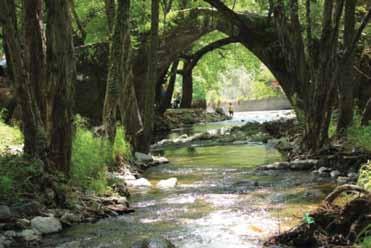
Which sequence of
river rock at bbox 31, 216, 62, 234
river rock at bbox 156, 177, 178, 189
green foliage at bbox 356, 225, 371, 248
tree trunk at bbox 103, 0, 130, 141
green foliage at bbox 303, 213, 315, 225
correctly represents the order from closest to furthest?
green foliage at bbox 356, 225, 371, 248 < green foliage at bbox 303, 213, 315, 225 < river rock at bbox 31, 216, 62, 234 < river rock at bbox 156, 177, 178, 189 < tree trunk at bbox 103, 0, 130, 141

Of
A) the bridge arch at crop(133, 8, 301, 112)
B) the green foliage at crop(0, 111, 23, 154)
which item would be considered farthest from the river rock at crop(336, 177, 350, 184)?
the bridge arch at crop(133, 8, 301, 112)

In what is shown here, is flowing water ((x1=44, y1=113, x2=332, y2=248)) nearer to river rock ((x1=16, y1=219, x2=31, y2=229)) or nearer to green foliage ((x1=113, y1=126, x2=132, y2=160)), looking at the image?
river rock ((x1=16, y1=219, x2=31, y2=229))

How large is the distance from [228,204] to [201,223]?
4.42 feet

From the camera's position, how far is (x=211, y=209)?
26.9 feet

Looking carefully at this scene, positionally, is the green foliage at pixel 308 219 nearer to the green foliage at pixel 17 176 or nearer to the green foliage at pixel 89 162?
the green foliage at pixel 17 176

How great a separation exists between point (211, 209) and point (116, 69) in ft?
14.6

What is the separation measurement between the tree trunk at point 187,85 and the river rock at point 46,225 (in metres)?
25.7

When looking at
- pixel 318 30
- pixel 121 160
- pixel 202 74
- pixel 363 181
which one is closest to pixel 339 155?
pixel 363 181

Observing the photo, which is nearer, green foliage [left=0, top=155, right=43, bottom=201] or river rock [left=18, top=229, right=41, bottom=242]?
river rock [left=18, top=229, right=41, bottom=242]

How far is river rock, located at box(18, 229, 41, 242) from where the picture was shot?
6.44 metres

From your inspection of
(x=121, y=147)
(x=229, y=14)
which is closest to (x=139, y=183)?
(x=121, y=147)

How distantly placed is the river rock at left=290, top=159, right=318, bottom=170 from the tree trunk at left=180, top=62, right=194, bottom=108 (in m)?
20.4

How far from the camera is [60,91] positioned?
27.2 ft

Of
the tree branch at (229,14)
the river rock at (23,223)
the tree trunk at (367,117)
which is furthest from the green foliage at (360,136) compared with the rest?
the tree branch at (229,14)
